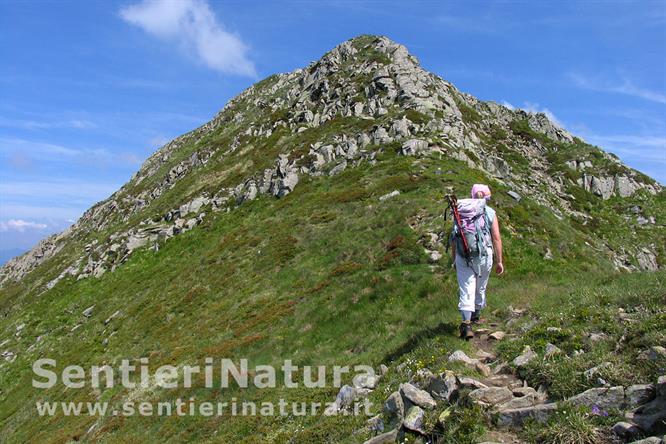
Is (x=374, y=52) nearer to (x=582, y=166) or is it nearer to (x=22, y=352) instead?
(x=582, y=166)

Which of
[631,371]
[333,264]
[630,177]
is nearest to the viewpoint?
[631,371]

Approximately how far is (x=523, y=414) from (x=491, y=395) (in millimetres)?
694

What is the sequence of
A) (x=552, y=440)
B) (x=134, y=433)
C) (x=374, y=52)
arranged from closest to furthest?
(x=552, y=440) → (x=134, y=433) → (x=374, y=52)

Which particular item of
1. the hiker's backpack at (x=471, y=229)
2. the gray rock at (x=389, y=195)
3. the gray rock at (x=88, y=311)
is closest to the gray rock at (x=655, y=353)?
the hiker's backpack at (x=471, y=229)

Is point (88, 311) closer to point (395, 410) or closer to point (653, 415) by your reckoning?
point (395, 410)

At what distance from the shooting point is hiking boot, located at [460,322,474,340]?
408 inches

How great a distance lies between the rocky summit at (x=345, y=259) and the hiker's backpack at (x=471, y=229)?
212 cm

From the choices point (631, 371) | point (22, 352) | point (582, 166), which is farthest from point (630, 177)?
point (22, 352)

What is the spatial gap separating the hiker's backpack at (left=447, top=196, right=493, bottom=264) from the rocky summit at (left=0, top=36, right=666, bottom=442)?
2120 millimetres

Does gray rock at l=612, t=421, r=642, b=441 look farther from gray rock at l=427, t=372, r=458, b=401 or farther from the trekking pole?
the trekking pole

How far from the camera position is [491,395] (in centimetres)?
683

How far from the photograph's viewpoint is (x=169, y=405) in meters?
16.8

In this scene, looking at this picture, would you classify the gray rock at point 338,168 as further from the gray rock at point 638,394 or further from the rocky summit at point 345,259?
the gray rock at point 638,394

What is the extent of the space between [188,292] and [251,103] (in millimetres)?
78387
